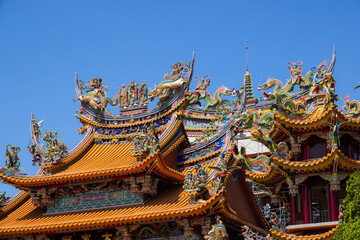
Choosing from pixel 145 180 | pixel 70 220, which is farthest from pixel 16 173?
pixel 145 180

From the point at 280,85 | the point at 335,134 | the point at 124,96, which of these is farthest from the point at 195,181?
the point at 280,85

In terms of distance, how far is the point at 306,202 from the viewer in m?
22.5

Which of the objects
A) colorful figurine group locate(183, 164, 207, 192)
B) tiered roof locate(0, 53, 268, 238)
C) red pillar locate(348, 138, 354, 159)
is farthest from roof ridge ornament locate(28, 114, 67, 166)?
red pillar locate(348, 138, 354, 159)

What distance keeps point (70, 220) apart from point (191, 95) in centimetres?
681

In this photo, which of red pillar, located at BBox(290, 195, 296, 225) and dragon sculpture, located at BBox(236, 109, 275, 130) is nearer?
red pillar, located at BBox(290, 195, 296, 225)

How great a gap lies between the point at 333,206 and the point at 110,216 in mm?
7419

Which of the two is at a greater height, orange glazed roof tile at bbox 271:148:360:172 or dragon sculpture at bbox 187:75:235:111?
dragon sculpture at bbox 187:75:235:111

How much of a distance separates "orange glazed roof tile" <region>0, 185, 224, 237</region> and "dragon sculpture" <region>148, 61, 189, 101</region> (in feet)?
14.3

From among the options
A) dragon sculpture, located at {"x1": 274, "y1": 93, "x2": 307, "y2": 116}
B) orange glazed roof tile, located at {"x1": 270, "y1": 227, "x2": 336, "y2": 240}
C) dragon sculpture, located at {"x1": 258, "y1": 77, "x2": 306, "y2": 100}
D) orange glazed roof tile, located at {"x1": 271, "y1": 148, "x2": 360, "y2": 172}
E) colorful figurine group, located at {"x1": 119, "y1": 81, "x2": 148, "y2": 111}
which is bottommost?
orange glazed roof tile, located at {"x1": 270, "y1": 227, "x2": 336, "y2": 240}

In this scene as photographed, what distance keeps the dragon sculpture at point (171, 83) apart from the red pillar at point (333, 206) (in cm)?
757

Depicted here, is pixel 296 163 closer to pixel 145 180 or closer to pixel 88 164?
pixel 145 180

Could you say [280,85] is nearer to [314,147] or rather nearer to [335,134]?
[314,147]

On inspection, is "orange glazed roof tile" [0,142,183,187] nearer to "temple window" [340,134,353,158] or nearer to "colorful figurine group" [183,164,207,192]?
"colorful figurine group" [183,164,207,192]

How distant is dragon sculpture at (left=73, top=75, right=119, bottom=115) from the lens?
27.9m
